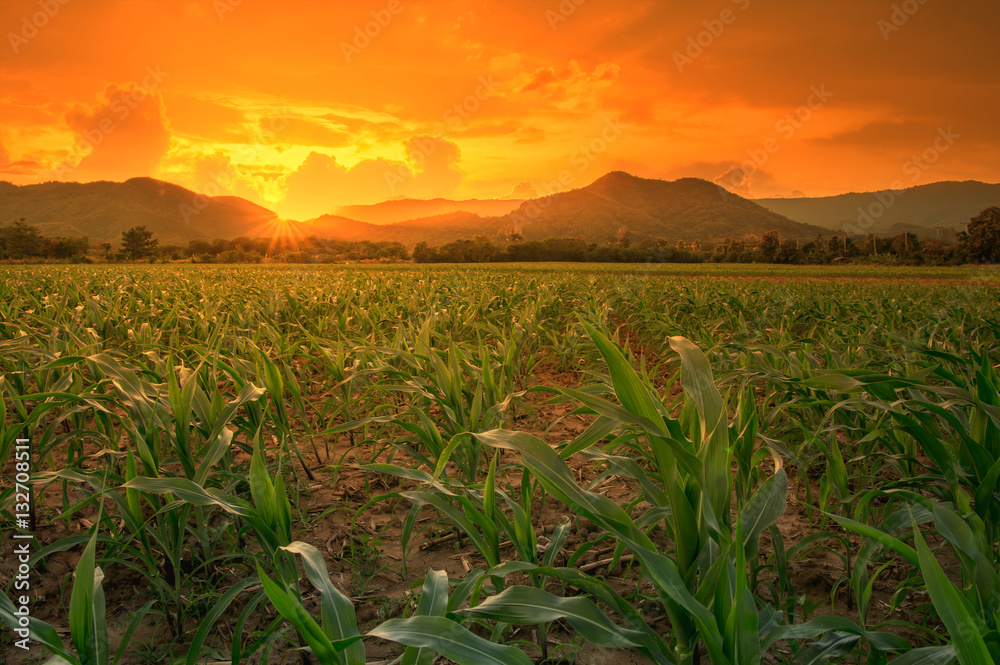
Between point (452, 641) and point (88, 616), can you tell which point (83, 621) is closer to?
point (88, 616)

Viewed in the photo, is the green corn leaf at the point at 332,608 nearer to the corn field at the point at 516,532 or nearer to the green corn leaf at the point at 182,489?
the corn field at the point at 516,532

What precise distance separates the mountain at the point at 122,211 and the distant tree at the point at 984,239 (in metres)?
160

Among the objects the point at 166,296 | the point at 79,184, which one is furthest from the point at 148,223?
the point at 166,296

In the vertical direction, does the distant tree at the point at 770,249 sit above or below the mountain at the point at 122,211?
below

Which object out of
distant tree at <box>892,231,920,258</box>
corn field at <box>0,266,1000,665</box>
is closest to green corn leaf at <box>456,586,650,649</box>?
corn field at <box>0,266,1000,665</box>

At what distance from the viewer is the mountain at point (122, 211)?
148625 mm

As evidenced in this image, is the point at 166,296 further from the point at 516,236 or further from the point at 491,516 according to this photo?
the point at 516,236

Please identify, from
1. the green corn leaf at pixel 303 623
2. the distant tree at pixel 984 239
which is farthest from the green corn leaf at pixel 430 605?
the distant tree at pixel 984 239

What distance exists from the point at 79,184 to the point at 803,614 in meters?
251

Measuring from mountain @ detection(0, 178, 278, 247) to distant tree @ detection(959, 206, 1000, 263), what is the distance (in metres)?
160

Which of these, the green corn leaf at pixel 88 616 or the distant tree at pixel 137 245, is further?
the distant tree at pixel 137 245

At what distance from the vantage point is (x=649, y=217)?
168m

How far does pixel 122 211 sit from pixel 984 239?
694 feet

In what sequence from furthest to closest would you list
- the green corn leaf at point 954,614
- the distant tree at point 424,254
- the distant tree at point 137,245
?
the distant tree at point 424,254 < the distant tree at point 137,245 < the green corn leaf at point 954,614
